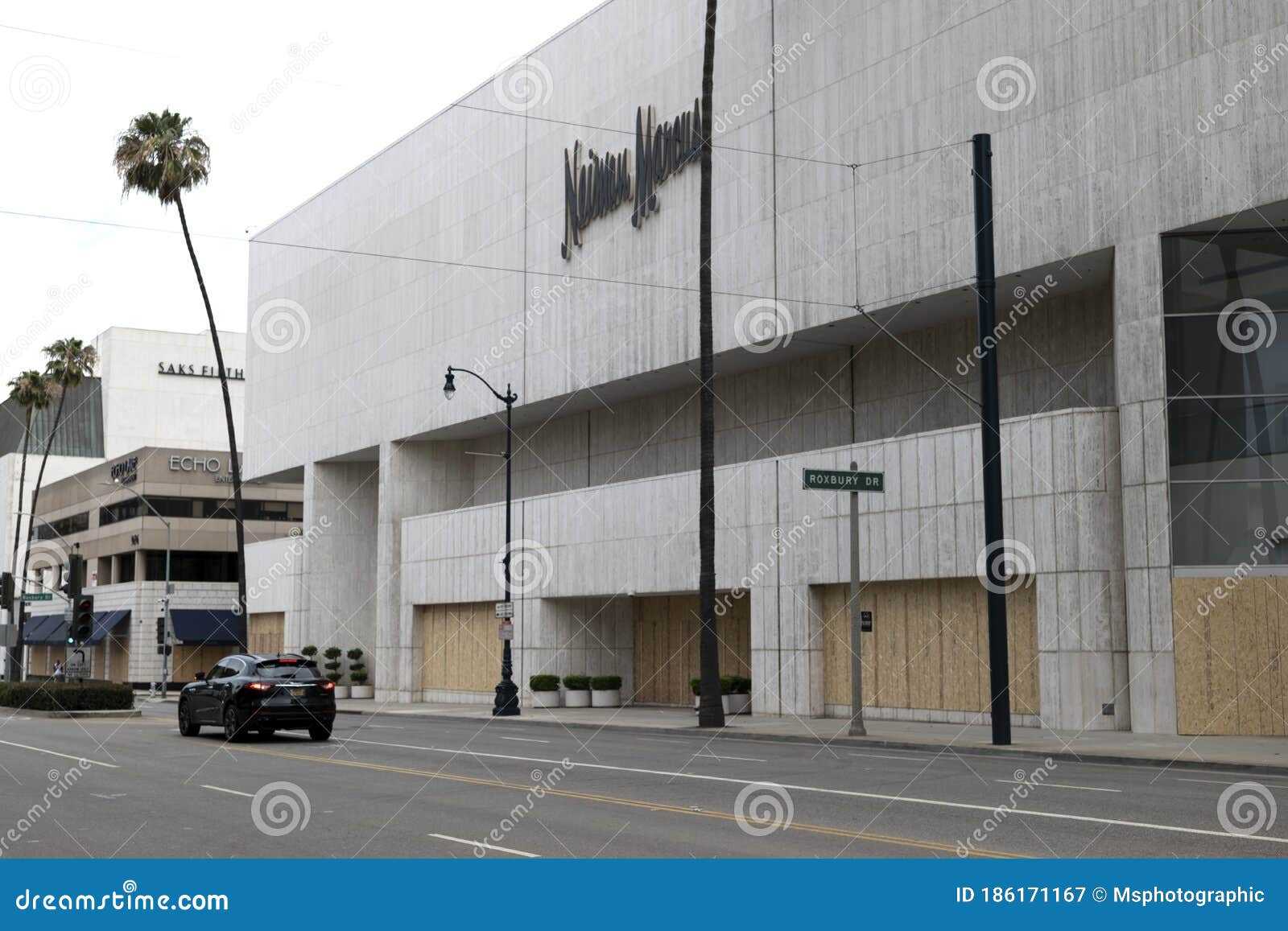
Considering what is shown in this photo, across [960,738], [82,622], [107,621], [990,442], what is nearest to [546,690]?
[82,622]

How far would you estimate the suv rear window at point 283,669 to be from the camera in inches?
1031

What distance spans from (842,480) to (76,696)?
24536mm

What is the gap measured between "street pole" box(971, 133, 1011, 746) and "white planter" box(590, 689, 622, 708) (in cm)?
1845

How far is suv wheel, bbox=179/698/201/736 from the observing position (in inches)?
1118

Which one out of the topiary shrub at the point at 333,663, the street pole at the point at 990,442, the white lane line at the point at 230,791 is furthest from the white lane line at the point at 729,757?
the topiary shrub at the point at 333,663

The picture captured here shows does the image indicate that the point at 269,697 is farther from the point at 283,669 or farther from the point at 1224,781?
the point at 1224,781

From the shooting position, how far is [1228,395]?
25.5 metres

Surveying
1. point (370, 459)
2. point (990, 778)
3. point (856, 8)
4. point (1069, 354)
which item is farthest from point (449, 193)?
point (990, 778)

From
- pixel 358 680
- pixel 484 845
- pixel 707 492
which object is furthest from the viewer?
pixel 358 680

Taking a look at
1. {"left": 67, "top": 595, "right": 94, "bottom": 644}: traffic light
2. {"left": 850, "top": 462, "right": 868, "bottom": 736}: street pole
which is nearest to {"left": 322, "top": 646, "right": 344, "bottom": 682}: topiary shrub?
{"left": 67, "top": 595, "right": 94, "bottom": 644}: traffic light

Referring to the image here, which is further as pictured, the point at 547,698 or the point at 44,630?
the point at 44,630

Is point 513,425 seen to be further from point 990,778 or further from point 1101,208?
point 990,778

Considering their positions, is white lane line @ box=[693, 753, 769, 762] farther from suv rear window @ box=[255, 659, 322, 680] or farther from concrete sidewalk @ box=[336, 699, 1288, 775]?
suv rear window @ box=[255, 659, 322, 680]

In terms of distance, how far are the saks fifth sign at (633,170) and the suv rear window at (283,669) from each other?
59.8 feet
